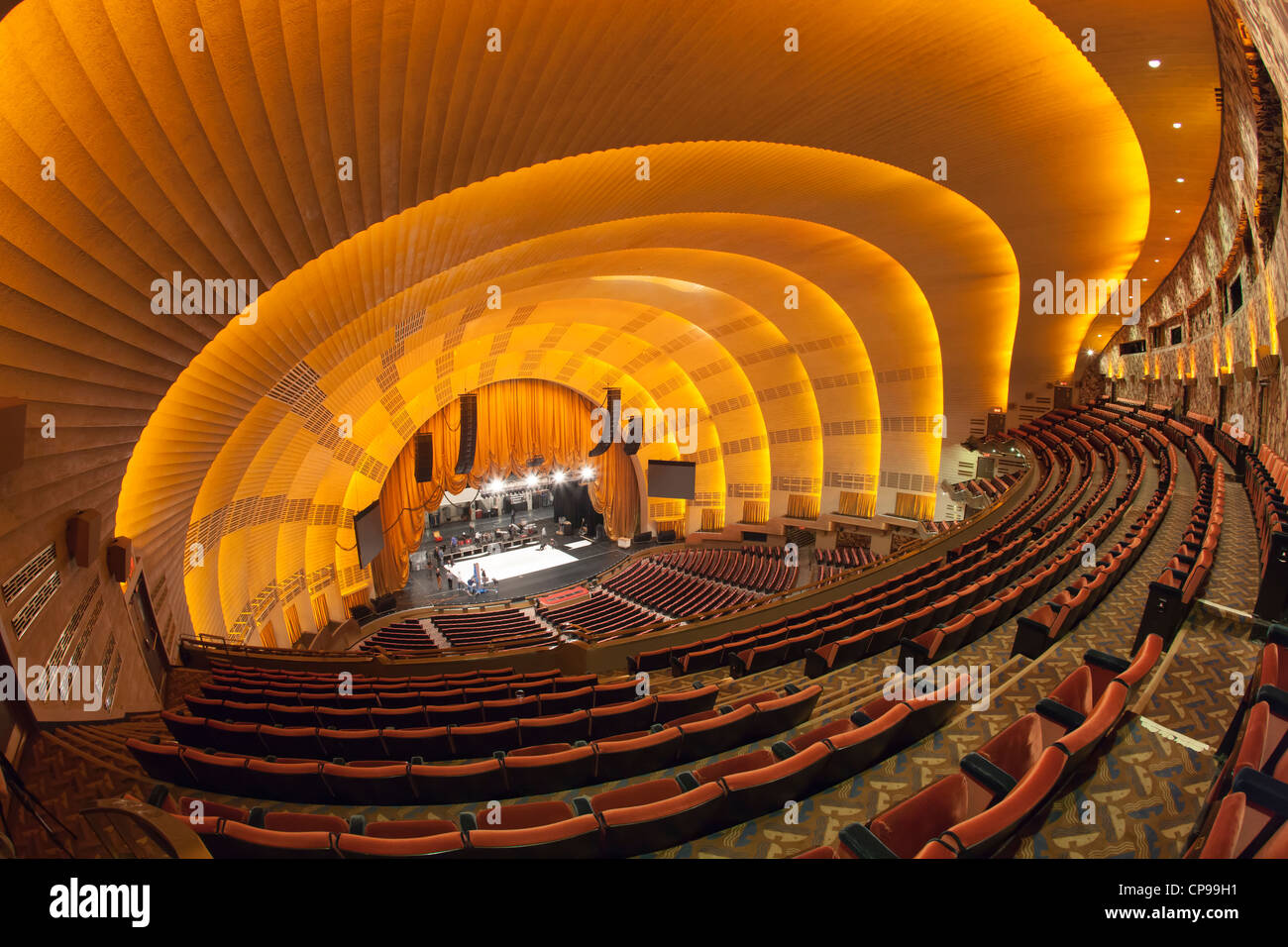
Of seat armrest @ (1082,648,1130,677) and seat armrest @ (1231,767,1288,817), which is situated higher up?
seat armrest @ (1231,767,1288,817)

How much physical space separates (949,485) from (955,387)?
293cm

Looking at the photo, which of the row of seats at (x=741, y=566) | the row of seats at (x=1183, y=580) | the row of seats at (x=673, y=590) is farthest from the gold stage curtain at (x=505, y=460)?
the row of seats at (x=1183, y=580)

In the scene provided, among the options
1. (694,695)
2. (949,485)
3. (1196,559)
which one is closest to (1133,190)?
(1196,559)

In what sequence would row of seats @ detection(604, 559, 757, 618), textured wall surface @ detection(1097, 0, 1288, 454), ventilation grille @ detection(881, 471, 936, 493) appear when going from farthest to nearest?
1. ventilation grille @ detection(881, 471, 936, 493)
2. row of seats @ detection(604, 559, 757, 618)
3. textured wall surface @ detection(1097, 0, 1288, 454)

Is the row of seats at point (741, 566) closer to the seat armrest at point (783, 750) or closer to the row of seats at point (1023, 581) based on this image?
the row of seats at point (1023, 581)

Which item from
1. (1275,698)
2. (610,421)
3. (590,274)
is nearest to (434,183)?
(1275,698)

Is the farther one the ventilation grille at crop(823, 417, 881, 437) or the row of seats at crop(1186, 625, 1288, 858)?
the ventilation grille at crop(823, 417, 881, 437)

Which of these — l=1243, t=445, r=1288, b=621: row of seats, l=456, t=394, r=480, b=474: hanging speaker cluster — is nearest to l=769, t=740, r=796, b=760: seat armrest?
l=1243, t=445, r=1288, b=621: row of seats

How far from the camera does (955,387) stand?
17250mm

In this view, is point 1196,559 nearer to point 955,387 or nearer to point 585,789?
point 585,789

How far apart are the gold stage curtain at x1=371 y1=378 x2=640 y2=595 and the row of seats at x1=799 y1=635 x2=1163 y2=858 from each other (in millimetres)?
18761

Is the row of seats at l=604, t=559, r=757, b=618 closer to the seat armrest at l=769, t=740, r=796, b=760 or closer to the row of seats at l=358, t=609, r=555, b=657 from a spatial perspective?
the row of seats at l=358, t=609, r=555, b=657

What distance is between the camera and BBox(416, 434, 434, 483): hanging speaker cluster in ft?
62.9

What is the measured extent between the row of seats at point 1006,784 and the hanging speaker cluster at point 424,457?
1859 cm
